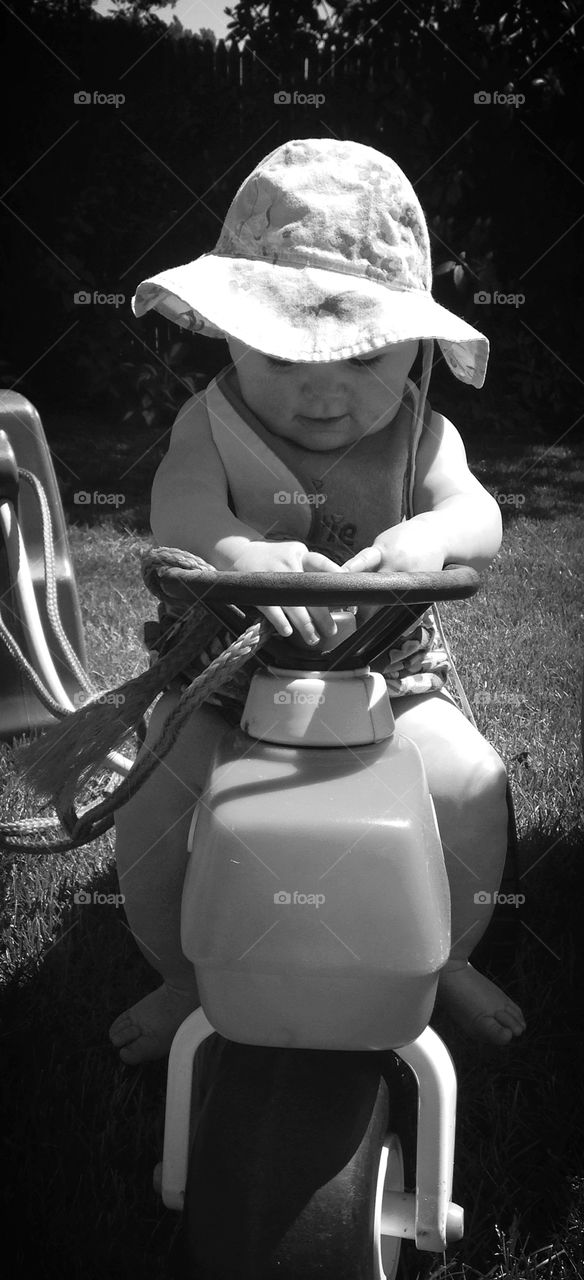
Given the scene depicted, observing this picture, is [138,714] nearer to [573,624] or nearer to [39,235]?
[573,624]

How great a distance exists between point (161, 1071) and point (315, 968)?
2.32ft

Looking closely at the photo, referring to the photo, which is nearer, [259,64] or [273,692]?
[273,692]

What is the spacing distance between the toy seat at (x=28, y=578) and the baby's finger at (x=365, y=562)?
1.29 metres

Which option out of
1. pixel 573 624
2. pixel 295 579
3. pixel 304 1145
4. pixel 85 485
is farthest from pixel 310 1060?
pixel 85 485

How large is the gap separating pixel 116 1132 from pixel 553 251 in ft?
18.6

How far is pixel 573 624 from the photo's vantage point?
11.1ft

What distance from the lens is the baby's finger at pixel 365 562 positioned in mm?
1212

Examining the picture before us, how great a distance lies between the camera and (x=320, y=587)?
1.06 meters

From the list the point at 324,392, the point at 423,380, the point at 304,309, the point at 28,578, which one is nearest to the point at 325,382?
the point at 324,392

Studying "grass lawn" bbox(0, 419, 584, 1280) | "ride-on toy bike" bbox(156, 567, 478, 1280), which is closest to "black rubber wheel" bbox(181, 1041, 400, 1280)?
"ride-on toy bike" bbox(156, 567, 478, 1280)

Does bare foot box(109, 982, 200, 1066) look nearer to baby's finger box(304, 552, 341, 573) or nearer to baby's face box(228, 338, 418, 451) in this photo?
baby's finger box(304, 552, 341, 573)

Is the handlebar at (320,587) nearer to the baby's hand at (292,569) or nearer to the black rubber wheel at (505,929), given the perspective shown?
the baby's hand at (292,569)

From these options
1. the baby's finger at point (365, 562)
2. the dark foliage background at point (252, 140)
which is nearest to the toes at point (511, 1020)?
the baby's finger at point (365, 562)

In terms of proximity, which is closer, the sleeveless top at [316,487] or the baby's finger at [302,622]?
the baby's finger at [302,622]
